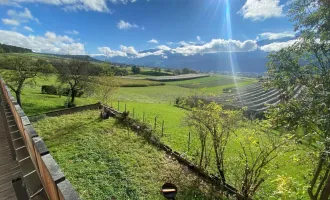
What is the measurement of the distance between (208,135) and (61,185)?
924cm

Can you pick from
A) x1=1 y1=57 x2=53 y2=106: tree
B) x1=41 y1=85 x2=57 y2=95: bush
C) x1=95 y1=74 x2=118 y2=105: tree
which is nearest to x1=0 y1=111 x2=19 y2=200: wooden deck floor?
x1=95 y1=74 x2=118 y2=105: tree

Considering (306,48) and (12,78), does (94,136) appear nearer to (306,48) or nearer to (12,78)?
(306,48)

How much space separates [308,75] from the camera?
18.3 ft

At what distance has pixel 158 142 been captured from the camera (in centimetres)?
1277

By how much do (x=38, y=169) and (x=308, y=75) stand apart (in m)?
7.23

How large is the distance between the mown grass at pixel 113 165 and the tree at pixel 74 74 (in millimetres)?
11279

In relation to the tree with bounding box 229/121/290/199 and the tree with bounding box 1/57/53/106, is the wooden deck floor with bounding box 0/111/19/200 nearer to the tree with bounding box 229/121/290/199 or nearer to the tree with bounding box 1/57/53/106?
the tree with bounding box 229/121/290/199

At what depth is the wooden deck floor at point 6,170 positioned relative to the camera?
271 cm

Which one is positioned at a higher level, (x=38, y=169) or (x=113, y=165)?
(x=38, y=169)

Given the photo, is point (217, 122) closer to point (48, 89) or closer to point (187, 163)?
point (187, 163)

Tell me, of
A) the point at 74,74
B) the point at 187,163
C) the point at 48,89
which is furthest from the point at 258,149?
the point at 48,89

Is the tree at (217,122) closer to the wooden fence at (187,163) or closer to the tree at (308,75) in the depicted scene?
the wooden fence at (187,163)

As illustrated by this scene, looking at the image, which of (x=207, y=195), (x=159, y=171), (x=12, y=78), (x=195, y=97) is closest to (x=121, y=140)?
(x=159, y=171)

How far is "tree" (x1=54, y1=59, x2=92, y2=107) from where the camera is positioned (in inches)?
969
